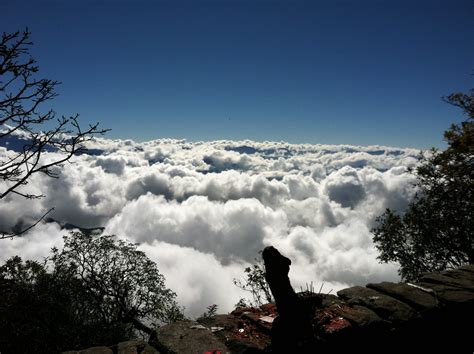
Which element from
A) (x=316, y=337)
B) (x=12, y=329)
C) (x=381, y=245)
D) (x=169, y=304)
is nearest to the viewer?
(x=316, y=337)

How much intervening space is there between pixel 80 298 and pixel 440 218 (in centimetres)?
2916

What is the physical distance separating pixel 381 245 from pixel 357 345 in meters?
21.1

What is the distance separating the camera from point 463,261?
19781 mm

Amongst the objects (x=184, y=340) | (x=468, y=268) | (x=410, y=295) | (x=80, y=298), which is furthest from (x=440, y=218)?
(x=80, y=298)

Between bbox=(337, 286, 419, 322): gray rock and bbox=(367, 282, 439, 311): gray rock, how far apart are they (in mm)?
154

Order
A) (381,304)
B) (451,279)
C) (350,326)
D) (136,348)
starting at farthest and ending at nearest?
1. (451,279)
2. (381,304)
3. (350,326)
4. (136,348)

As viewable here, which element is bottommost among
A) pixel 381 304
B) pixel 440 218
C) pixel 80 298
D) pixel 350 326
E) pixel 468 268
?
pixel 350 326

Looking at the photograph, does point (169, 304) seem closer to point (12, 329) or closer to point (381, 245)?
point (12, 329)

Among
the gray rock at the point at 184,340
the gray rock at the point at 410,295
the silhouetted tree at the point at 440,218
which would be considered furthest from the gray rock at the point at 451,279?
the silhouetted tree at the point at 440,218

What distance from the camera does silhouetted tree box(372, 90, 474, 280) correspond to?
1566 centimetres

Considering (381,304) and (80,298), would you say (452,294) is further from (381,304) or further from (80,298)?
(80,298)

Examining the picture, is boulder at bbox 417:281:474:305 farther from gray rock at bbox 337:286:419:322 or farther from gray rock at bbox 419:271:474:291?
gray rock at bbox 337:286:419:322

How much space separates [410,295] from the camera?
15.1 feet

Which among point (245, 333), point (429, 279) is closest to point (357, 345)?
point (245, 333)
